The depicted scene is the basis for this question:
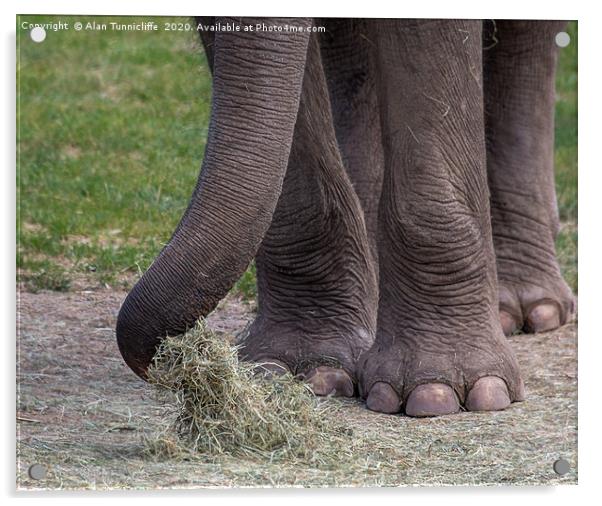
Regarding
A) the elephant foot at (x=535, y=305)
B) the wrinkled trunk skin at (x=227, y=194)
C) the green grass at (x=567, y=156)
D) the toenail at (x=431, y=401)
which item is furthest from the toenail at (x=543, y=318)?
the wrinkled trunk skin at (x=227, y=194)

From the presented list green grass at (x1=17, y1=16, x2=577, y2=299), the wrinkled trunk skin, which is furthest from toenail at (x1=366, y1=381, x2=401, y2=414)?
the wrinkled trunk skin

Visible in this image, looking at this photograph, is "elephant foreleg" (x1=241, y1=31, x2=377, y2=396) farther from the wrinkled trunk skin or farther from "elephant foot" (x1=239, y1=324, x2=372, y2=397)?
the wrinkled trunk skin

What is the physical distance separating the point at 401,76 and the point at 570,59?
61 cm

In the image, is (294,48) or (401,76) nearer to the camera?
(294,48)

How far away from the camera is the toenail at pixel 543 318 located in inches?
155

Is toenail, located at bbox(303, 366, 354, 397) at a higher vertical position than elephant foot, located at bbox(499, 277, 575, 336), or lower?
lower

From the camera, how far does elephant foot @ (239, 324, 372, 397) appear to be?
3.37 metres

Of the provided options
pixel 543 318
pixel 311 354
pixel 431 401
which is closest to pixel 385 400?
pixel 431 401

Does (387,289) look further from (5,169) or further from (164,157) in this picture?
(5,169)

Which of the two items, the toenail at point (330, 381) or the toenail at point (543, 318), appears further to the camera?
the toenail at point (543, 318)

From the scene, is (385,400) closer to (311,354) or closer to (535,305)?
Answer: (311,354)

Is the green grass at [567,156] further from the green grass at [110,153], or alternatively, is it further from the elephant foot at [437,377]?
the elephant foot at [437,377]

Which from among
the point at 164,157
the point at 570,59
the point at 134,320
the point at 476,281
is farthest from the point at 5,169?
the point at 570,59
